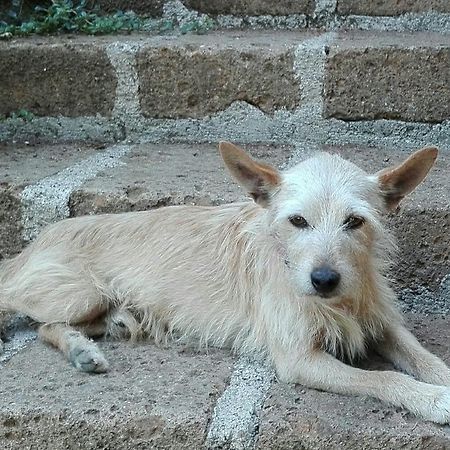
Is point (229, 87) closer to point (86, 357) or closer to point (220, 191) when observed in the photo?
point (220, 191)

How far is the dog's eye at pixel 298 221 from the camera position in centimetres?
265

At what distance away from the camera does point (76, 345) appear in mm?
2771

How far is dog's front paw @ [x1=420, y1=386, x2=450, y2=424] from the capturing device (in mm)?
2371

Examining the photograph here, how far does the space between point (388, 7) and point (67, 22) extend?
1.42 meters

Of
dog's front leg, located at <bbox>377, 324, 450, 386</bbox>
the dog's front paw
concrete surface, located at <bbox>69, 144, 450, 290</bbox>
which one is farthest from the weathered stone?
the dog's front paw

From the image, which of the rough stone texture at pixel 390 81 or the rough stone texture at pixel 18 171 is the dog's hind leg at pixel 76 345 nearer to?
the rough stone texture at pixel 18 171

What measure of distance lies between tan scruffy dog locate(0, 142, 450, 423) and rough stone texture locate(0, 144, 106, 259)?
12cm

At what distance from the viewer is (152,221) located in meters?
3.13

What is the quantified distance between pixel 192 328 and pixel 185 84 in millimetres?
1127

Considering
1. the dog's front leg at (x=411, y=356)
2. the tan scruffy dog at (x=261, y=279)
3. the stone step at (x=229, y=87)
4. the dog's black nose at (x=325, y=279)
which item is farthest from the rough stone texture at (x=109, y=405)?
the stone step at (x=229, y=87)

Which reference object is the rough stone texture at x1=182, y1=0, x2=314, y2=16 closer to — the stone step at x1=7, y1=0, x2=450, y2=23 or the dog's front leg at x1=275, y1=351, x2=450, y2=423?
the stone step at x1=7, y1=0, x2=450, y2=23

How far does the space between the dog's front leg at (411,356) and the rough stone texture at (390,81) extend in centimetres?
104

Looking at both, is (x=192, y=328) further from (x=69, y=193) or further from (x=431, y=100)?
(x=431, y=100)

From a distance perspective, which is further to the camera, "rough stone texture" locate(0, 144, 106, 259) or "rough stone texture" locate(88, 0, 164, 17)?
"rough stone texture" locate(88, 0, 164, 17)
